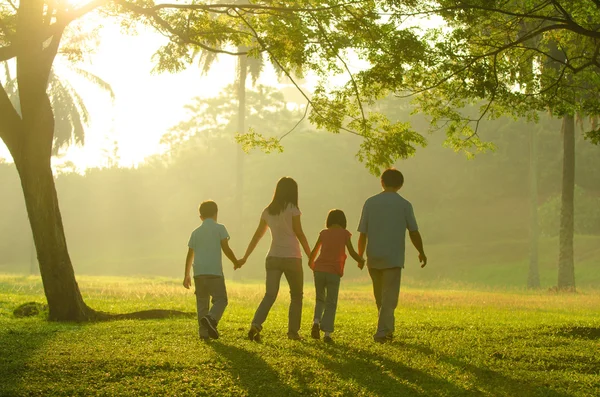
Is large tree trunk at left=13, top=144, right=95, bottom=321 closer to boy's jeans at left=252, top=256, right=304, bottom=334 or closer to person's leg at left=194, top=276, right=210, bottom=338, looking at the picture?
person's leg at left=194, top=276, right=210, bottom=338

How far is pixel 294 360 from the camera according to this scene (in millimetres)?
8234

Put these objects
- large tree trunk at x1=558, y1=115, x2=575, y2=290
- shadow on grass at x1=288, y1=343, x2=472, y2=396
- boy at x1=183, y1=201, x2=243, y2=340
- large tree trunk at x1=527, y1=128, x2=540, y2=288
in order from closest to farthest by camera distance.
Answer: shadow on grass at x1=288, y1=343, x2=472, y2=396
boy at x1=183, y1=201, x2=243, y2=340
large tree trunk at x1=558, y1=115, x2=575, y2=290
large tree trunk at x1=527, y1=128, x2=540, y2=288

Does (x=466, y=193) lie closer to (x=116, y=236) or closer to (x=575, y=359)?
(x=116, y=236)

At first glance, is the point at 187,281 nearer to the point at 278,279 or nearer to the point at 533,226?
the point at 278,279

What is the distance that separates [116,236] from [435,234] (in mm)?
32937

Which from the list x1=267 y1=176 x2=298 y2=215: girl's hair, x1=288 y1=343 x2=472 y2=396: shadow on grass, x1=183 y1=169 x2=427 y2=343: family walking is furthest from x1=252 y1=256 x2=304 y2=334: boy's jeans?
x1=288 y1=343 x2=472 y2=396: shadow on grass

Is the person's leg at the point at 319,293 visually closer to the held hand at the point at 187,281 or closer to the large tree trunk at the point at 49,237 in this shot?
the held hand at the point at 187,281

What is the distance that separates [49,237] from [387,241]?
5911mm

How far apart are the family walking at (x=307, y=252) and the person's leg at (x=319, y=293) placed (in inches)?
0.5

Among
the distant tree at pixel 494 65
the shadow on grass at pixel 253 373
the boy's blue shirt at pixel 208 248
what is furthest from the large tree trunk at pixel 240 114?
the shadow on grass at pixel 253 373

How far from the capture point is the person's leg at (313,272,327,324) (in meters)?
9.59

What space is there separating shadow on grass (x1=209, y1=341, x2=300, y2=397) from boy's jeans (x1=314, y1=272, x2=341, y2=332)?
123 cm

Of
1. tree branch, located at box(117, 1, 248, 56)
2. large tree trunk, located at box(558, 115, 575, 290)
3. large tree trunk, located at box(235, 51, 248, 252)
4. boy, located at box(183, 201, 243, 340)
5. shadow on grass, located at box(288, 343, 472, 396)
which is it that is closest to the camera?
shadow on grass, located at box(288, 343, 472, 396)

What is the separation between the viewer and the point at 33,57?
12.6m
